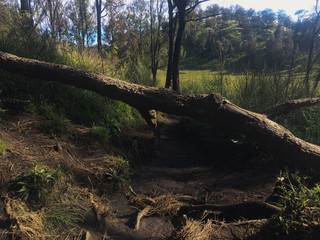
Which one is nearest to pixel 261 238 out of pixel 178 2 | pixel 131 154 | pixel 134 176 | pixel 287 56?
pixel 134 176

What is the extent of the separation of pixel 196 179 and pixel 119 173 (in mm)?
1357

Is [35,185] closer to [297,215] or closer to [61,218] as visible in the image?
[61,218]

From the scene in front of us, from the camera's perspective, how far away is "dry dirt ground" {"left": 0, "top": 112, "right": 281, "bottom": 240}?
2160mm

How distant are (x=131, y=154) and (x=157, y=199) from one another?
135cm

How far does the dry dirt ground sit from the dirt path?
1 centimetres

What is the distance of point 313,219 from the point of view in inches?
60.4

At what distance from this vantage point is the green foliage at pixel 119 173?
314cm

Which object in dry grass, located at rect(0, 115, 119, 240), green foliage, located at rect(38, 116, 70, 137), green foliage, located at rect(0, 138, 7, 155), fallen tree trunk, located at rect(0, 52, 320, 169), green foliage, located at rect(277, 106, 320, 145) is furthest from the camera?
green foliage, located at rect(277, 106, 320, 145)

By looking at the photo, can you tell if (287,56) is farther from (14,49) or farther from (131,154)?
(14,49)

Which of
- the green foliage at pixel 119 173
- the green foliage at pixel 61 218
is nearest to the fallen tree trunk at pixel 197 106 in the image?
the green foliage at pixel 119 173

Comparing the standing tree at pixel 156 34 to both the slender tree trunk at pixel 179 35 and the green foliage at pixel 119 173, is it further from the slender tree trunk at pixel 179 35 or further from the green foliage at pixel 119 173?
the green foliage at pixel 119 173

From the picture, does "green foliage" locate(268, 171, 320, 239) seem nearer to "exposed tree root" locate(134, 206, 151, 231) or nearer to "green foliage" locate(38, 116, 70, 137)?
"exposed tree root" locate(134, 206, 151, 231)

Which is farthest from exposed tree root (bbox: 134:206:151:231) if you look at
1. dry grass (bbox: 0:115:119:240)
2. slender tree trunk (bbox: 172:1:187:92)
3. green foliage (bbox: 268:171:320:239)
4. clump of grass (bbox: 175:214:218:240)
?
slender tree trunk (bbox: 172:1:187:92)

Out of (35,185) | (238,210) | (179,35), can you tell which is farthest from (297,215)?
(179,35)
